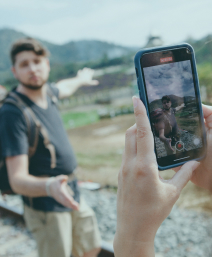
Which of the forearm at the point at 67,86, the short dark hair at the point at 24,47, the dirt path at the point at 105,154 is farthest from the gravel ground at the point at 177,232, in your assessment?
the short dark hair at the point at 24,47

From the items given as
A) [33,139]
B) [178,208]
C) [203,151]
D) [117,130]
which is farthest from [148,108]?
[117,130]

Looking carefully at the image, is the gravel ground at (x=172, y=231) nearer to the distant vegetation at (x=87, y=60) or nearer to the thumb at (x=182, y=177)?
the thumb at (x=182, y=177)

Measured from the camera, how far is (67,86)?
2.81 m

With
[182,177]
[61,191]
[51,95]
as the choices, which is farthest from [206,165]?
[51,95]

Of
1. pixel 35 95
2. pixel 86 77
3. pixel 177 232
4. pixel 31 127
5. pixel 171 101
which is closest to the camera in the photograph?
pixel 171 101

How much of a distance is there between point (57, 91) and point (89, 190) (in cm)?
226

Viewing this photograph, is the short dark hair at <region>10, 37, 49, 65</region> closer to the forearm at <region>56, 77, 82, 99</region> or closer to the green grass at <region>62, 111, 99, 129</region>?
the forearm at <region>56, 77, 82, 99</region>

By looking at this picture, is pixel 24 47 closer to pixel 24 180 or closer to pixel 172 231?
pixel 24 180

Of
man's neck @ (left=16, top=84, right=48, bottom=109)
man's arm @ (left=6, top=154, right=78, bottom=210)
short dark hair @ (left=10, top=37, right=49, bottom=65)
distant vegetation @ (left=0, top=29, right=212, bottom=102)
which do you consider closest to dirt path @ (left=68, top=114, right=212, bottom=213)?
man's arm @ (left=6, top=154, right=78, bottom=210)

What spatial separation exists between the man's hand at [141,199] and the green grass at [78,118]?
1184 cm

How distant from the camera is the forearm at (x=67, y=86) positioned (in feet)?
8.81

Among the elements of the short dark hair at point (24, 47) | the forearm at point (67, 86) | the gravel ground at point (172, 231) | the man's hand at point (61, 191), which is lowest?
the gravel ground at point (172, 231)

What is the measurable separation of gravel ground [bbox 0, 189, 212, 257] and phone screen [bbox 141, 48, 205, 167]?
133 cm

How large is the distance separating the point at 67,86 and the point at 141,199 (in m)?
2.22
